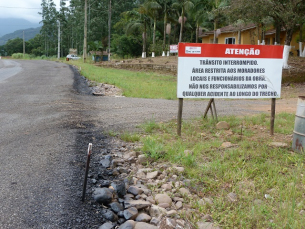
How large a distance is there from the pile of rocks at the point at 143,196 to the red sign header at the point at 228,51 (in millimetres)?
2101

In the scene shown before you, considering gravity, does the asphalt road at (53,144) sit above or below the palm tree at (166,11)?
below

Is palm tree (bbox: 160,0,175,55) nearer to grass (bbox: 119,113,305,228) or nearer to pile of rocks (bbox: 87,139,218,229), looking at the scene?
grass (bbox: 119,113,305,228)

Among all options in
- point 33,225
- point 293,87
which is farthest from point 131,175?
point 293,87

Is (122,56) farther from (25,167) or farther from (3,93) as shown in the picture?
(25,167)

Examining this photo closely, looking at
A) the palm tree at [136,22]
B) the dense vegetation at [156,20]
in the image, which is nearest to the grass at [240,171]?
the dense vegetation at [156,20]

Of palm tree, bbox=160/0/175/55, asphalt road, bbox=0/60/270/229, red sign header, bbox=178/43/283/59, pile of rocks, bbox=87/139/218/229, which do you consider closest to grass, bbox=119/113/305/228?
pile of rocks, bbox=87/139/218/229

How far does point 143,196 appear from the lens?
3.70m

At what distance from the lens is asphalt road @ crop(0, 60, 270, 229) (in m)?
3.13

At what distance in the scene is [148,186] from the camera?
3.98 metres

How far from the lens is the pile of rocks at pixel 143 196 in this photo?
10.5 feet

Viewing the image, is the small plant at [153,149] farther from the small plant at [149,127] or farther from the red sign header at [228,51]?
the red sign header at [228,51]

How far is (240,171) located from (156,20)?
116 feet

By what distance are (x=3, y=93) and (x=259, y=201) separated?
9795 millimetres

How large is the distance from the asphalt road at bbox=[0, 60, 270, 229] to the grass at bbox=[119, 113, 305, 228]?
1.14 metres
